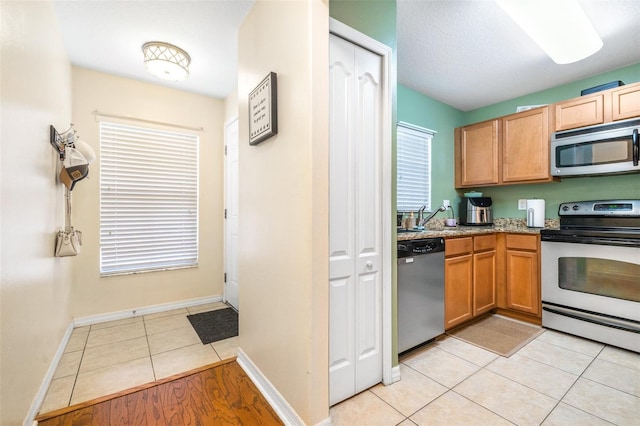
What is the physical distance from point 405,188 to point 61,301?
3495 mm

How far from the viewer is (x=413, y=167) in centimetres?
341

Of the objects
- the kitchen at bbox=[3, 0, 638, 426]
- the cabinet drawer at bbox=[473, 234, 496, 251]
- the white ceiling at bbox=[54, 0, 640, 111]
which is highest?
the white ceiling at bbox=[54, 0, 640, 111]

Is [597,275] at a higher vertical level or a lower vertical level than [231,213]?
lower

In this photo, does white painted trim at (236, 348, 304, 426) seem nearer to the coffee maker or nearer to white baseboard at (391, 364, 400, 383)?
white baseboard at (391, 364, 400, 383)

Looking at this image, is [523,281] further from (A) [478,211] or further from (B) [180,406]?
(B) [180,406]

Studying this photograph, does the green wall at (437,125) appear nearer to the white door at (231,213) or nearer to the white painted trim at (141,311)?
the white door at (231,213)

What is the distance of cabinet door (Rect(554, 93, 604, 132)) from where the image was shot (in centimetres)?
264

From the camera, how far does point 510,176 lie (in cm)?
329

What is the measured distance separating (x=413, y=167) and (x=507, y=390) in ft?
7.80

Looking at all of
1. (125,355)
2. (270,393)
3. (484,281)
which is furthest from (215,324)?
(484,281)

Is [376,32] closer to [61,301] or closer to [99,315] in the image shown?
[61,301]

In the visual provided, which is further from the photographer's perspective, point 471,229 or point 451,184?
point 451,184

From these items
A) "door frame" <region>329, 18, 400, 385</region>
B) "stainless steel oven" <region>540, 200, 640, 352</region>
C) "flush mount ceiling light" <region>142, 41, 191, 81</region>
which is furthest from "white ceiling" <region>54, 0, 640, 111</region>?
"stainless steel oven" <region>540, 200, 640, 352</region>

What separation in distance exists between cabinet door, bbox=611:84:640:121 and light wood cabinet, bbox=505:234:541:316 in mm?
1298
